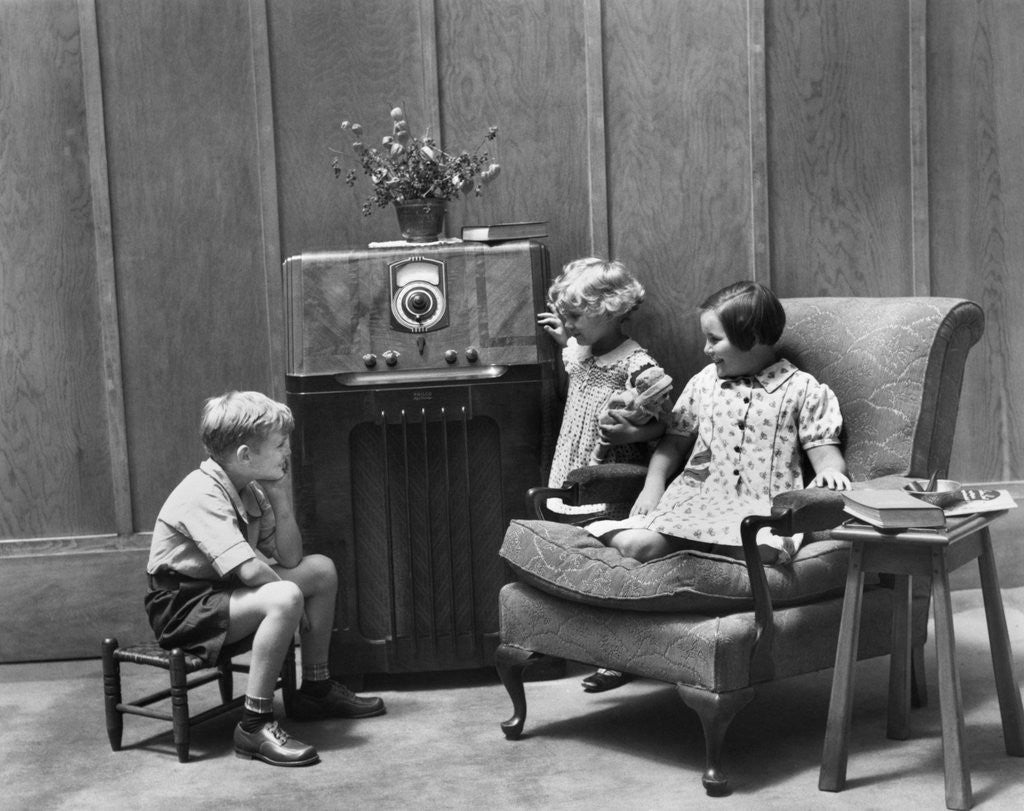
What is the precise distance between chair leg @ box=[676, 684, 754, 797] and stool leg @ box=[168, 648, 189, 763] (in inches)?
45.1

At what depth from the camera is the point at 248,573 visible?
3.04m

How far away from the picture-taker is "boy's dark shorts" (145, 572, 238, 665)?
3.03 meters

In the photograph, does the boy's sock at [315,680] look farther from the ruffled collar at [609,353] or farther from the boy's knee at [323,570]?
the ruffled collar at [609,353]

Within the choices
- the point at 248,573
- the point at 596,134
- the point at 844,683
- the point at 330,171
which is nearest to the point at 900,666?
the point at 844,683

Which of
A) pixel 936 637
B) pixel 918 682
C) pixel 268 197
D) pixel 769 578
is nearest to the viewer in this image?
pixel 936 637

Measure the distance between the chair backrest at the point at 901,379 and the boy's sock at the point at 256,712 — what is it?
4.87 ft

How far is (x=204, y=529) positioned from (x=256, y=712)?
1.45 ft

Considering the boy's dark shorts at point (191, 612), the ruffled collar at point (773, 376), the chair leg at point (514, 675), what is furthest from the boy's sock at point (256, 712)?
the ruffled collar at point (773, 376)

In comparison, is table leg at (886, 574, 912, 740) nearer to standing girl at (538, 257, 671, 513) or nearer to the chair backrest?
the chair backrest

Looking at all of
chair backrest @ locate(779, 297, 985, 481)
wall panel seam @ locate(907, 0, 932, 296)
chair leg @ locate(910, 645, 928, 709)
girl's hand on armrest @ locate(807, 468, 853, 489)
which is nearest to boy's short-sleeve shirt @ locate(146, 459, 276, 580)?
girl's hand on armrest @ locate(807, 468, 853, 489)

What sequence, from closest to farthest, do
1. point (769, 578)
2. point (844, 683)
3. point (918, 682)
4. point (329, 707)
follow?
point (844, 683), point (769, 578), point (918, 682), point (329, 707)

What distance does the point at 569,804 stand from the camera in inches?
106

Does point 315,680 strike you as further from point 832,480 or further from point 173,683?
point 832,480

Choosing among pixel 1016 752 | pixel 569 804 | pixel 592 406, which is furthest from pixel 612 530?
pixel 1016 752
